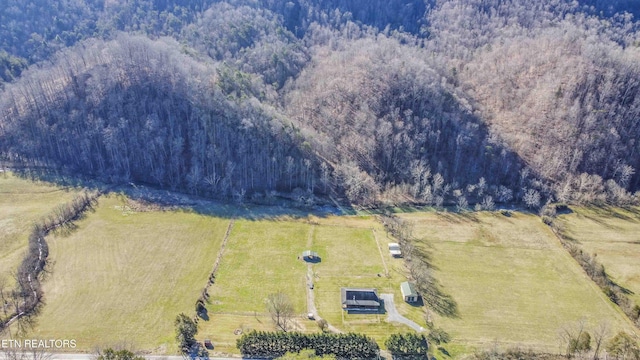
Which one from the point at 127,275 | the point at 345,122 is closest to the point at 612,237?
the point at 345,122

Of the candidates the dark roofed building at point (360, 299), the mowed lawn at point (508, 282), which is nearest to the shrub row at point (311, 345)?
the dark roofed building at point (360, 299)

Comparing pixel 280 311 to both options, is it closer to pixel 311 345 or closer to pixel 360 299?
pixel 311 345

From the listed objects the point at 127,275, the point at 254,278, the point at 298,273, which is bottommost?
the point at 127,275

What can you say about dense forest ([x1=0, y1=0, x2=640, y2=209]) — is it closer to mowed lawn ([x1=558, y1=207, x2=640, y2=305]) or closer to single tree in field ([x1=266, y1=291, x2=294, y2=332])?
mowed lawn ([x1=558, y1=207, x2=640, y2=305])

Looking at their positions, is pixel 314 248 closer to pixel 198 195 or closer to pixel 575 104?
pixel 198 195

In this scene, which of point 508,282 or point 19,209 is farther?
point 19,209

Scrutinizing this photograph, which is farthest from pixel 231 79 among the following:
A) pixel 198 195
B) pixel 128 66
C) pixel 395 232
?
pixel 395 232

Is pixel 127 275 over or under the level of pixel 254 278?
under
